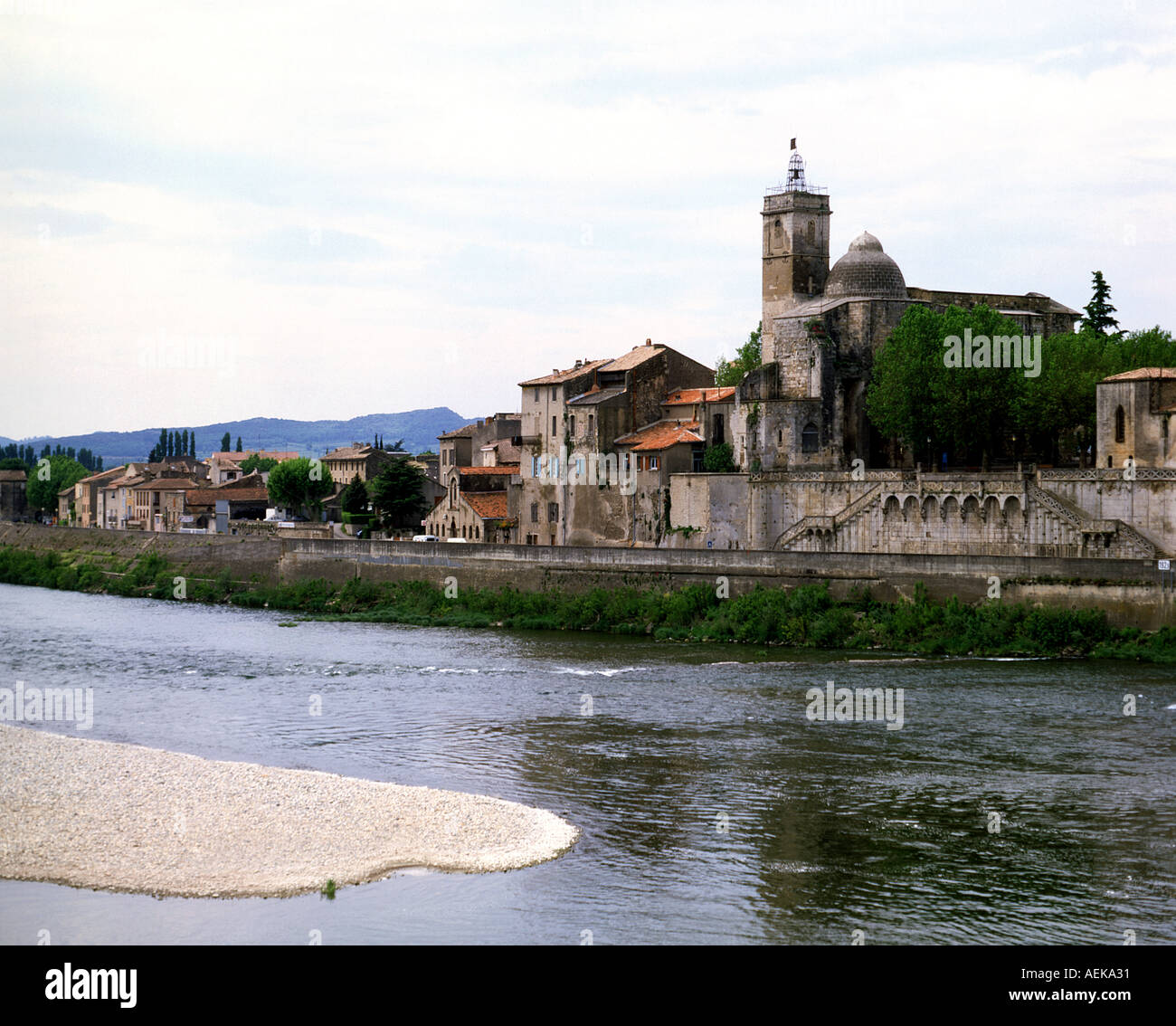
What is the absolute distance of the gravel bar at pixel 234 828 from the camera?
20.7 metres

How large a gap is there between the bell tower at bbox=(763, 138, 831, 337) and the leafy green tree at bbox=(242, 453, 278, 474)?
106m

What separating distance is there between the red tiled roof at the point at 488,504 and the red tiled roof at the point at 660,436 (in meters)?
8.71

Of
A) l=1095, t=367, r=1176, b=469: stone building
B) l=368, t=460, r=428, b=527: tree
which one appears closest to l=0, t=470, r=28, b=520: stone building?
l=368, t=460, r=428, b=527: tree

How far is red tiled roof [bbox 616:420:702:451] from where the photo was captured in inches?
2388

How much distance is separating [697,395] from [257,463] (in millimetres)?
108185

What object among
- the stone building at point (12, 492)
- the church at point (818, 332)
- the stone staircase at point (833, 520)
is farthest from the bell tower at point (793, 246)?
the stone building at point (12, 492)

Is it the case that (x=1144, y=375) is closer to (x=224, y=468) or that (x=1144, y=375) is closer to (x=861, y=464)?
(x=861, y=464)

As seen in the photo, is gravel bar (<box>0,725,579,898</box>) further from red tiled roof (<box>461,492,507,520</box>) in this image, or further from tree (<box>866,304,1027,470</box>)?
red tiled roof (<box>461,492,507,520</box>)

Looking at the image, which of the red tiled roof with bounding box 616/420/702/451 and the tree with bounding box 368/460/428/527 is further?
the tree with bounding box 368/460/428/527

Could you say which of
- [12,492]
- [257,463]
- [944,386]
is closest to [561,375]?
[944,386]

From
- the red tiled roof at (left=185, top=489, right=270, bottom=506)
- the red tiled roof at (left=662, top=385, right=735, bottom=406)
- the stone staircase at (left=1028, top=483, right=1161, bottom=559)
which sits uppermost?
the red tiled roof at (left=662, top=385, right=735, bottom=406)

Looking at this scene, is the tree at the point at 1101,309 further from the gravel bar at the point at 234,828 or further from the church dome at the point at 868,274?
the gravel bar at the point at 234,828
